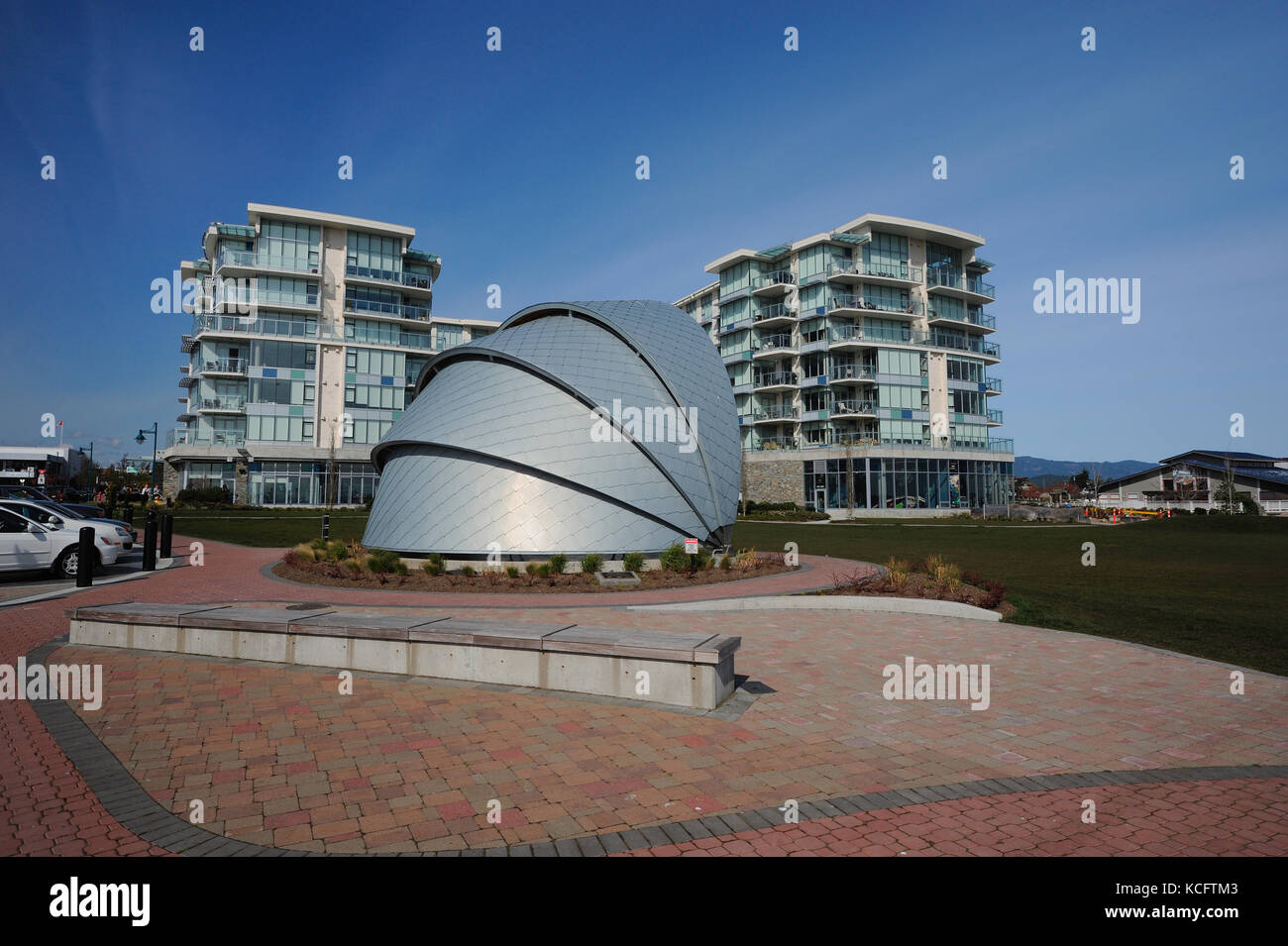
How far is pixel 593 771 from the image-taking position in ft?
18.1

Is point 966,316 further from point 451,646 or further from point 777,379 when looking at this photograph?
point 451,646

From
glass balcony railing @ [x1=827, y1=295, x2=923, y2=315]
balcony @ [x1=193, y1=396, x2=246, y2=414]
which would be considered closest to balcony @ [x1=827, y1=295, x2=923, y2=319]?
glass balcony railing @ [x1=827, y1=295, x2=923, y2=315]

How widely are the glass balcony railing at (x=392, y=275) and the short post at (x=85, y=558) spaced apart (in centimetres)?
5046

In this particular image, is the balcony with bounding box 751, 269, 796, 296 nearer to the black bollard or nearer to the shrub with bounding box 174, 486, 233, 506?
the shrub with bounding box 174, 486, 233, 506

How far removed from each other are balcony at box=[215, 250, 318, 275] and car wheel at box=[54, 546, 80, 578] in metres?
46.3

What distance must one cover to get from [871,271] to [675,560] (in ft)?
170

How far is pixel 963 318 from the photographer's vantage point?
64.8 metres

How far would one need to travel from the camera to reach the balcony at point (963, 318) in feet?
207

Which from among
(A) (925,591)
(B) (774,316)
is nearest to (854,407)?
(B) (774,316)

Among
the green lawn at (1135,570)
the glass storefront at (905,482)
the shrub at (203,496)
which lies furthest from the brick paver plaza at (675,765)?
the shrub at (203,496)

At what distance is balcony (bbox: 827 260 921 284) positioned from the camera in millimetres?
60938
